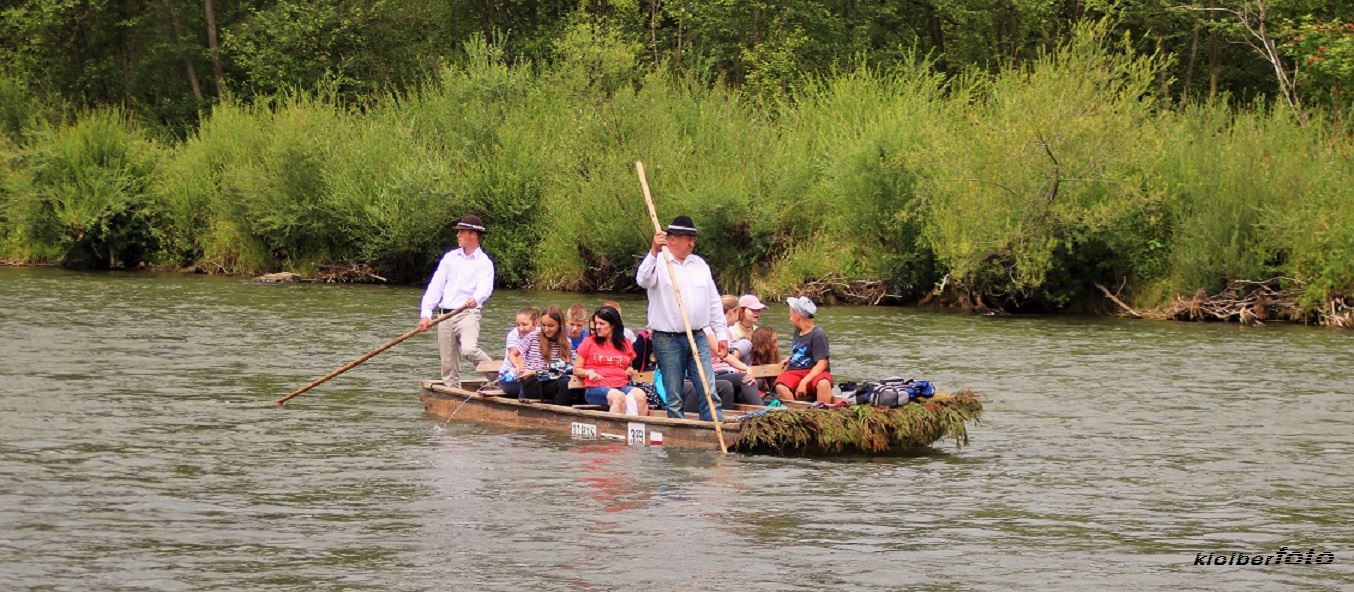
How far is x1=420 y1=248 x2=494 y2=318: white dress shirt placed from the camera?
1628 cm

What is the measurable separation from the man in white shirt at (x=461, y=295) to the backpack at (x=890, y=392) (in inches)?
154

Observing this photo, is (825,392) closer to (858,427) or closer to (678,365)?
(858,427)

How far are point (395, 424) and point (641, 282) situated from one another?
3838 millimetres

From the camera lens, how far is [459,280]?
16375 mm

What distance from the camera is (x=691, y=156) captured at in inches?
1363

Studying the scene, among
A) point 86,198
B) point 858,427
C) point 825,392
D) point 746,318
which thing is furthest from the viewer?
point 86,198

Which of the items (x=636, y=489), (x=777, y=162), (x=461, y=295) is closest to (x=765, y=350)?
(x=461, y=295)

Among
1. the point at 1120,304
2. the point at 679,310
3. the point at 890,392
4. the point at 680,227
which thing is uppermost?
the point at 680,227

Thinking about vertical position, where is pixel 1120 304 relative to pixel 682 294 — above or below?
below

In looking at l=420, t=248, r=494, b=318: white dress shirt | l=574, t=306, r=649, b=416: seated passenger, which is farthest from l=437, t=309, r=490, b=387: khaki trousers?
l=574, t=306, r=649, b=416: seated passenger

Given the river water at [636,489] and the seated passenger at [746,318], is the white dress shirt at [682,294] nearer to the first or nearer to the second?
the river water at [636,489]

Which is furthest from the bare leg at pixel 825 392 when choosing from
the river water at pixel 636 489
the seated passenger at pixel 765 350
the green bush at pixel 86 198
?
the green bush at pixel 86 198

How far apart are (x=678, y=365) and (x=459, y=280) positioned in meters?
3.30

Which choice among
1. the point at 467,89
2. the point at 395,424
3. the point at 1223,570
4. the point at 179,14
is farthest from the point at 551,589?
the point at 179,14
